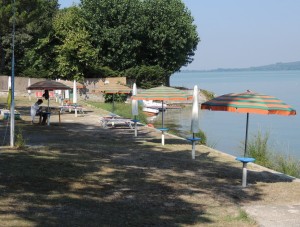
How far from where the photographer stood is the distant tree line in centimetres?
4641

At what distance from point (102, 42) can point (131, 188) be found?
4069cm

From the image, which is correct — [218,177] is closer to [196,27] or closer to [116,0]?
[116,0]

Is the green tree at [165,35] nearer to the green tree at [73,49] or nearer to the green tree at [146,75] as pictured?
the green tree at [146,75]

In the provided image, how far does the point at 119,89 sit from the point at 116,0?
90.5 feet

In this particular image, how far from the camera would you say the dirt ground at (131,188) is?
6.91 m

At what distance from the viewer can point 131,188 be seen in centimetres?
885

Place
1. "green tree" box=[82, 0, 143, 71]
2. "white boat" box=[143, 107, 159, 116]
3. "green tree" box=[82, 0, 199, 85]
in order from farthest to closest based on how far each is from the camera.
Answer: "green tree" box=[82, 0, 199, 85], "green tree" box=[82, 0, 143, 71], "white boat" box=[143, 107, 159, 116]

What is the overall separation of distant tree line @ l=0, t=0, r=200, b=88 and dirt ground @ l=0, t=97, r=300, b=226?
107ft

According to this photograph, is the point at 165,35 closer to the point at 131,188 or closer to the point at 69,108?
the point at 69,108

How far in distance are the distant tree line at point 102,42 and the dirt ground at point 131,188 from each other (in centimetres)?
3262

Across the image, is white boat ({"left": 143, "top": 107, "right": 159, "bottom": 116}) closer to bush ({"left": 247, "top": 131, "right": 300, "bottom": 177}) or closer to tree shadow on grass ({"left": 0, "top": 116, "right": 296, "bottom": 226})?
bush ({"left": 247, "top": 131, "right": 300, "bottom": 177})

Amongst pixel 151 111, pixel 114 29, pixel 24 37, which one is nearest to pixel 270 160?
pixel 151 111

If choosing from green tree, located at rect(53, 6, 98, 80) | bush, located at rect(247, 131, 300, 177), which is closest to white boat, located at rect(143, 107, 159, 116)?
green tree, located at rect(53, 6, 98, 80)

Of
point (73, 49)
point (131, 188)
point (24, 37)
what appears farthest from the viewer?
point (73, 49)
